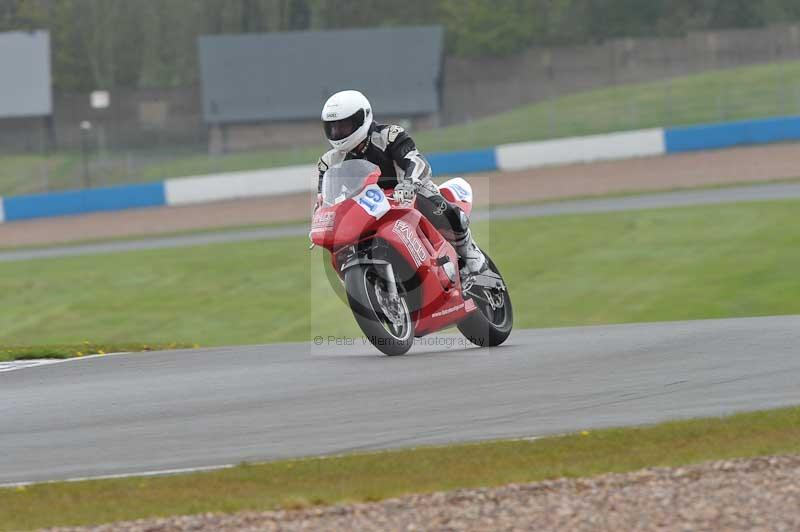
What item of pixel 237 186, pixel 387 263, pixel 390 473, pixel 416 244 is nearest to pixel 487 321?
pixel 416 244

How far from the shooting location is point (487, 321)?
11086 mm

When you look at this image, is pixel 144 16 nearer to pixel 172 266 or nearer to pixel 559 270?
pixel 172 266

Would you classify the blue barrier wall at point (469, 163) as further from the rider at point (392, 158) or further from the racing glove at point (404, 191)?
the racing glove at point (404, 191)

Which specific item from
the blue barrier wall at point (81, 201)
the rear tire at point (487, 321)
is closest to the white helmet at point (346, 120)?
the rear tire at point (487, 321)

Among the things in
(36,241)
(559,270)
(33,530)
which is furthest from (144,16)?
(33,530)

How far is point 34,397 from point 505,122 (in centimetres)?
3884

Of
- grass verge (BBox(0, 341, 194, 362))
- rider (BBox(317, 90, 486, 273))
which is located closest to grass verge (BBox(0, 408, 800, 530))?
rider (BBox(317, 90, 486, 273))

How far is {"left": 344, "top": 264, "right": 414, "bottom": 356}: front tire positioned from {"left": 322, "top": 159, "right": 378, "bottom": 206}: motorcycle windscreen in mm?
574

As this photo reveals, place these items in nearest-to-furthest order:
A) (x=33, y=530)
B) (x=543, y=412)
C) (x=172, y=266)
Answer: (x=33, y=530)
(x=543, y=412)
(x=172, y=266)

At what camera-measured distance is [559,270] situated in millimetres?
23062

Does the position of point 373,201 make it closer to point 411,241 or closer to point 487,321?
point 411,241

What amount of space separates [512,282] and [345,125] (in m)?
12.7

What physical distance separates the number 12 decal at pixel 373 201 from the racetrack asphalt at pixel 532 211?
19.9 m

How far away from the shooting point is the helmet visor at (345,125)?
33.3 ft
